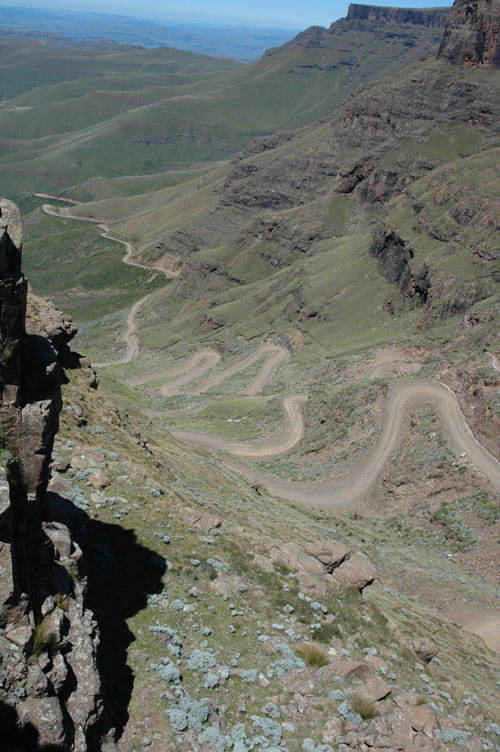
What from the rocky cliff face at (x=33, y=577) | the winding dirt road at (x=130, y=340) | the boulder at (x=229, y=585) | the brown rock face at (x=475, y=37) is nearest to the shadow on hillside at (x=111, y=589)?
the rocky cliff face at (x=33, y=577)

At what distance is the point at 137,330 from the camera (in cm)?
11244

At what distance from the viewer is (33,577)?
12500 millimetres

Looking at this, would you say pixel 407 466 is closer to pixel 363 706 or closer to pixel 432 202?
pixel 363 706

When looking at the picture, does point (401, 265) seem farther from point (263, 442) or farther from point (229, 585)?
point (229, 585)

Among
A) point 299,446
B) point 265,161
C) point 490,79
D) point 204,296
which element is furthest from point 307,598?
point 265,161

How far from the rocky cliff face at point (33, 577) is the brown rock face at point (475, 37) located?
134 metres

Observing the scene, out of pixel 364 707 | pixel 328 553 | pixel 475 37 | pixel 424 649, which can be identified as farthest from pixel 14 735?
pixel 475 37

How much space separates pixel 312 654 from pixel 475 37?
135 m

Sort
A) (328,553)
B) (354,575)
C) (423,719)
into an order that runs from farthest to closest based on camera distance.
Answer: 1. (328,553)
2. (354,575)
3. (423,719)

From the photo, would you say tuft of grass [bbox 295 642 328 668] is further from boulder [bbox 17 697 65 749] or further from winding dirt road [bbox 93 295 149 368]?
winding dirt road [bbox 93 295 149 368]

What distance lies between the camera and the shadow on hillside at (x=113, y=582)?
1353 cm

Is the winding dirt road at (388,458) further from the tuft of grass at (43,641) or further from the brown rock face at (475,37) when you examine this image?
the brown rock face at (475,37)

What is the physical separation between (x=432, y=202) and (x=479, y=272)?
17.7 m

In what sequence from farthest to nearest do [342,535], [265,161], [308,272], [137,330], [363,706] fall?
[265,161] → [137,330] → [308,272] → [342,535] → [363,706]
